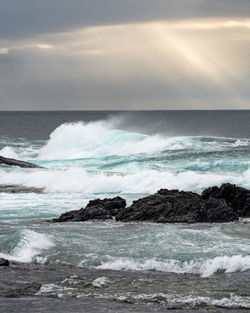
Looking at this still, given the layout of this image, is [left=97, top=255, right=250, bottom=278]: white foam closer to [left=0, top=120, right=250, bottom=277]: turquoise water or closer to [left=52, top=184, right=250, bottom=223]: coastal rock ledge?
[left=0, top=120, right=250, bottom=277]: turquoise water

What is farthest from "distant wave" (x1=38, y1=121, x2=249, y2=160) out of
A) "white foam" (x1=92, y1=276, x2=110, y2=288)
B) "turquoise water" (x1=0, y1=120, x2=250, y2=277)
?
"white foam" (x1=92, y1=276, x2=110, y2=288)

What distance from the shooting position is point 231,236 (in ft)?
71.1

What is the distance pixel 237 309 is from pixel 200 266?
4229mm

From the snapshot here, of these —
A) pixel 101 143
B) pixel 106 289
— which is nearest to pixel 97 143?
pixel 101 143

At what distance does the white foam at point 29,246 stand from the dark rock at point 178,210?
5062mm

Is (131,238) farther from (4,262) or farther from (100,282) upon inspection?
(100,282)

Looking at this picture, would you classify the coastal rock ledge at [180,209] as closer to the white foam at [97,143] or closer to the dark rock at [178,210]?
the dark rock at [178,210]

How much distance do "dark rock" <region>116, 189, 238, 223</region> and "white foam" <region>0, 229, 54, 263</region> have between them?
5.06 metres

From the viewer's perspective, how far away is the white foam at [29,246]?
1909 centimetres

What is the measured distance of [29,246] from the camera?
2005 centimetres

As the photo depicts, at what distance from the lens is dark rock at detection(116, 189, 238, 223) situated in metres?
24.8

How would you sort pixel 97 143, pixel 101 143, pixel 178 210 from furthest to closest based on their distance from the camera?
pixel 101 143 < pixel 97 143 < pixel 178 210

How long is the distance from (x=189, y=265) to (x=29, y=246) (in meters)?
4.92

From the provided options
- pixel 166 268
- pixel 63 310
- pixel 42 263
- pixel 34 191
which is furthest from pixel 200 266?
pixel 34 191
